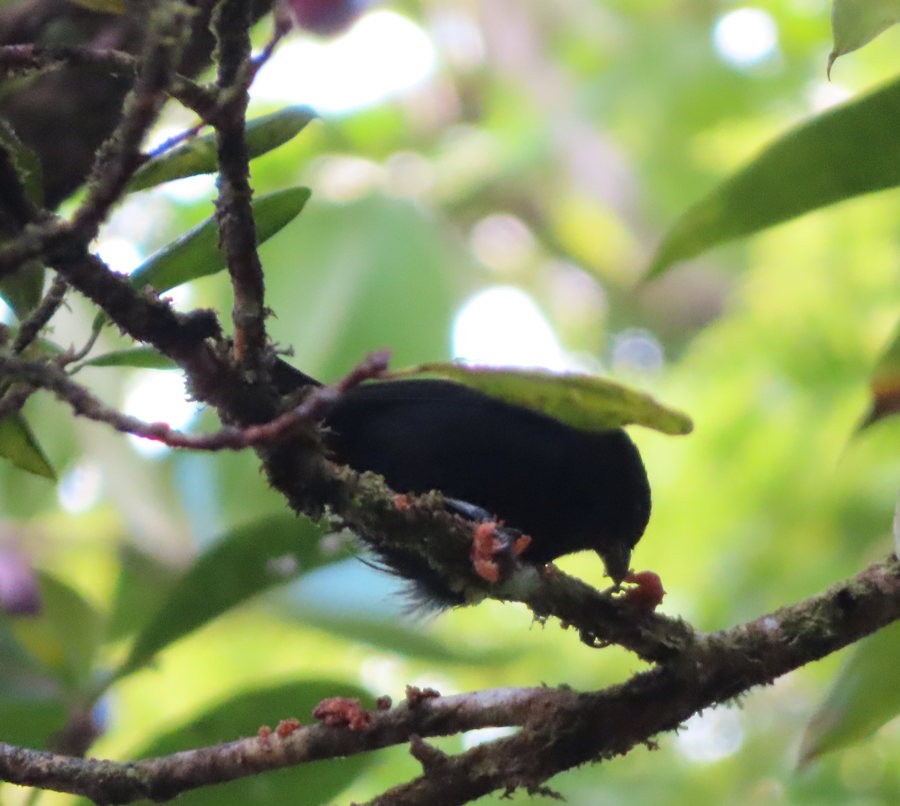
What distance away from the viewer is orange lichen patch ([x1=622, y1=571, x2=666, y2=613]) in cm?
171

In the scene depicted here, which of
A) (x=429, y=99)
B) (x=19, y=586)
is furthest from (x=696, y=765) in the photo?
(x=429, y=99)

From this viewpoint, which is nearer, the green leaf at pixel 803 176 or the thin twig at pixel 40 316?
the thin twig at pixel 40 316

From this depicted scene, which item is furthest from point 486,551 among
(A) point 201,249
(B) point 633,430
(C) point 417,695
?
(B) point 633,430

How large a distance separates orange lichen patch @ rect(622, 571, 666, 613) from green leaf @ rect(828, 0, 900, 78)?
83 cm

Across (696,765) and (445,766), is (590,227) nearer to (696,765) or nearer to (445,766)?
(696,765)

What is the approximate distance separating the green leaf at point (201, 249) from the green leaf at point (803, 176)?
36.3 inches

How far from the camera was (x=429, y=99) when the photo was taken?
8914 mm

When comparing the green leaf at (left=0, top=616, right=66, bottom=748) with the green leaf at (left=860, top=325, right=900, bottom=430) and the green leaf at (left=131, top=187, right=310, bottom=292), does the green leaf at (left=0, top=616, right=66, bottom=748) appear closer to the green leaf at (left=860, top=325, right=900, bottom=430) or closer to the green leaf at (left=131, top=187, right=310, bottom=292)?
the green leaf at (left=131, top=187, right=310, bottom=292)

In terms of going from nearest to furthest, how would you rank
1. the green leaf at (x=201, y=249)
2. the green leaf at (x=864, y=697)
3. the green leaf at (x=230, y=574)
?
the green leaf at (x=201, y=249), the green leaf at (x=864, y=697), the green leaf at (x=230, y=574)

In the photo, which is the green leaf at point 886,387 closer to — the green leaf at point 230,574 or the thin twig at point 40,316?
the green leaf at point 230,574

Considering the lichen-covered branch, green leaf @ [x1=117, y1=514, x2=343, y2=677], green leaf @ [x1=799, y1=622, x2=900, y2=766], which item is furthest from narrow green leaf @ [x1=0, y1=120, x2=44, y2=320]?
green leaf @ [x1=799, y1=622, x2=900, y2=766]

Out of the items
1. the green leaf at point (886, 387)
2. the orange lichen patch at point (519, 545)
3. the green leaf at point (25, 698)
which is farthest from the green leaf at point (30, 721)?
the green leaf at point (886, 387)

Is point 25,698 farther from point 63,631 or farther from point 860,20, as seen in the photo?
point 860,20

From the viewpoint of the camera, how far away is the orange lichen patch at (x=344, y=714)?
1.61 m
